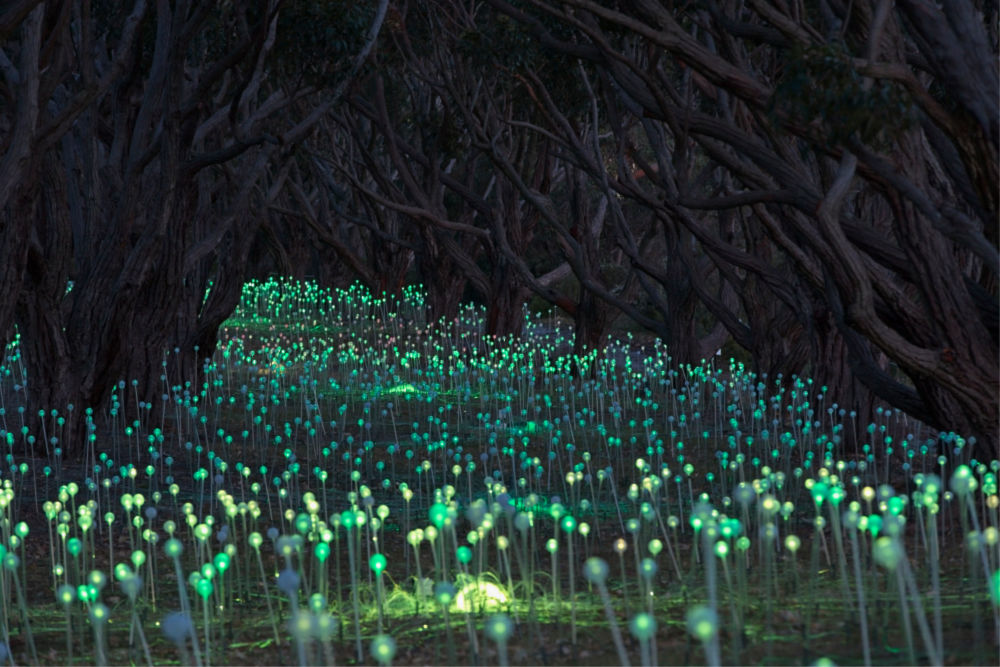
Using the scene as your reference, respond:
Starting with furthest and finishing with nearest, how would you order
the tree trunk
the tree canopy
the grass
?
the tree trunk
the tree canopy
the grass

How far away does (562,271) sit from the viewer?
105 feet

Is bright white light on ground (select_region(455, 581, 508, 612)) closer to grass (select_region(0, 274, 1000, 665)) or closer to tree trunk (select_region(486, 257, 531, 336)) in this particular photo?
grass (select_region(0, 274, 1000, 665))

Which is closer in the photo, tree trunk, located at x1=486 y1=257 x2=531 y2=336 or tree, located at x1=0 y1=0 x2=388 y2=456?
tree, located at x1=0 y1=0 x2=388 y2=456

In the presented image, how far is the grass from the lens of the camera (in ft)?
23.9

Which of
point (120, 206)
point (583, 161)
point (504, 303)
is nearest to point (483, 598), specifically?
point (120, 206)

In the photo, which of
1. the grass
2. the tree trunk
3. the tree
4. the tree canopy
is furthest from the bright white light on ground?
the tree trunk

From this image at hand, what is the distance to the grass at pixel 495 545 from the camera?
727 centimetres

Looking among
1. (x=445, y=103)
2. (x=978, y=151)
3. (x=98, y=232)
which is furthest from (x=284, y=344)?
(x=978, y=151)

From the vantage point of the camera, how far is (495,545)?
425 inches

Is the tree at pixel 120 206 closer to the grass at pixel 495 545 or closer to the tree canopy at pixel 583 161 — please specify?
the tree canopy at pixel 583 161

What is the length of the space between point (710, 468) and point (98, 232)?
7.91m

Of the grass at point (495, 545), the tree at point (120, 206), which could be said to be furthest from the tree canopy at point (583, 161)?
the grass at point (495, 545)

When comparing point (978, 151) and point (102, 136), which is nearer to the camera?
point (978, 151)

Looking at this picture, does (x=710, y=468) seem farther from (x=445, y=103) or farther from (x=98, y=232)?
(x=445, y=103)
